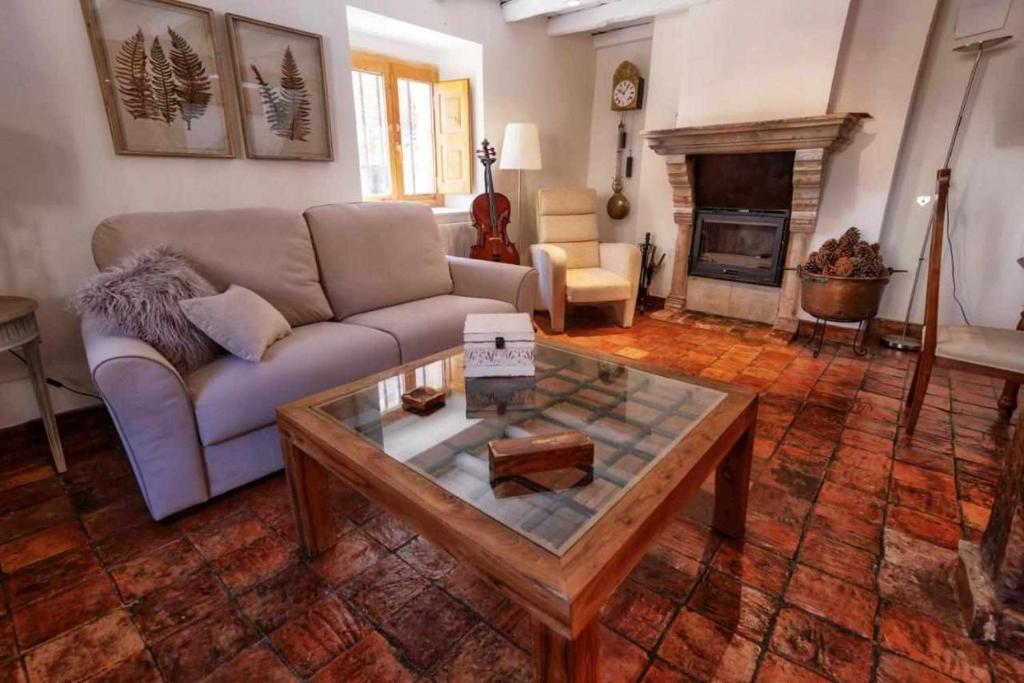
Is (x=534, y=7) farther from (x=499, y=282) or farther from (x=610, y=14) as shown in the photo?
(x=499, y=282)

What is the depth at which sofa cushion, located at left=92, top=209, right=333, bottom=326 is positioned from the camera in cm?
178

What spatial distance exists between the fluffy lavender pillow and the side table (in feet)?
0.54

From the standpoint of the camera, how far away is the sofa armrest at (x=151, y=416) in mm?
1283

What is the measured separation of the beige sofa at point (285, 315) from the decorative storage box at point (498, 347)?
0.58 m

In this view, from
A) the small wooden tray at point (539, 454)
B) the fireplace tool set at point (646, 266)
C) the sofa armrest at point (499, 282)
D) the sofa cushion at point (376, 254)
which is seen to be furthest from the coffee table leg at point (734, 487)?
the fireplace tool set at point (646, 266)

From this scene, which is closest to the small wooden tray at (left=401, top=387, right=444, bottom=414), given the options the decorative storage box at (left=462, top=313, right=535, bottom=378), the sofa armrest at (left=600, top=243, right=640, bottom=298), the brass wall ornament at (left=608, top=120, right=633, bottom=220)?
the decorative storage box at (left=462, top=313, right=535, bottom=378)

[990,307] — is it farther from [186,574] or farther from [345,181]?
[186,574]

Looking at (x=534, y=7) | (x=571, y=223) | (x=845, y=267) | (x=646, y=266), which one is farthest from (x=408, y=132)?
(x=845, y=267)

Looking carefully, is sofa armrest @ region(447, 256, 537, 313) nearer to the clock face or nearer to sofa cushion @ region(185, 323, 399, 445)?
sofa cushion @ region(185, 323, 399, 445)

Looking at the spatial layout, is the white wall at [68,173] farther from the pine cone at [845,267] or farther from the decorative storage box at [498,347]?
the pine cone at [845,267]

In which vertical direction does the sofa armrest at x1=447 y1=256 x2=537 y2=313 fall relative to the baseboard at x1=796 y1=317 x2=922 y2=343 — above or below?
above

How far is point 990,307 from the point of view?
2863mm

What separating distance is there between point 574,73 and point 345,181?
238cm

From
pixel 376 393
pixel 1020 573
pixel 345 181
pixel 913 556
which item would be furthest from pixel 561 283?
pixel 1020 573
